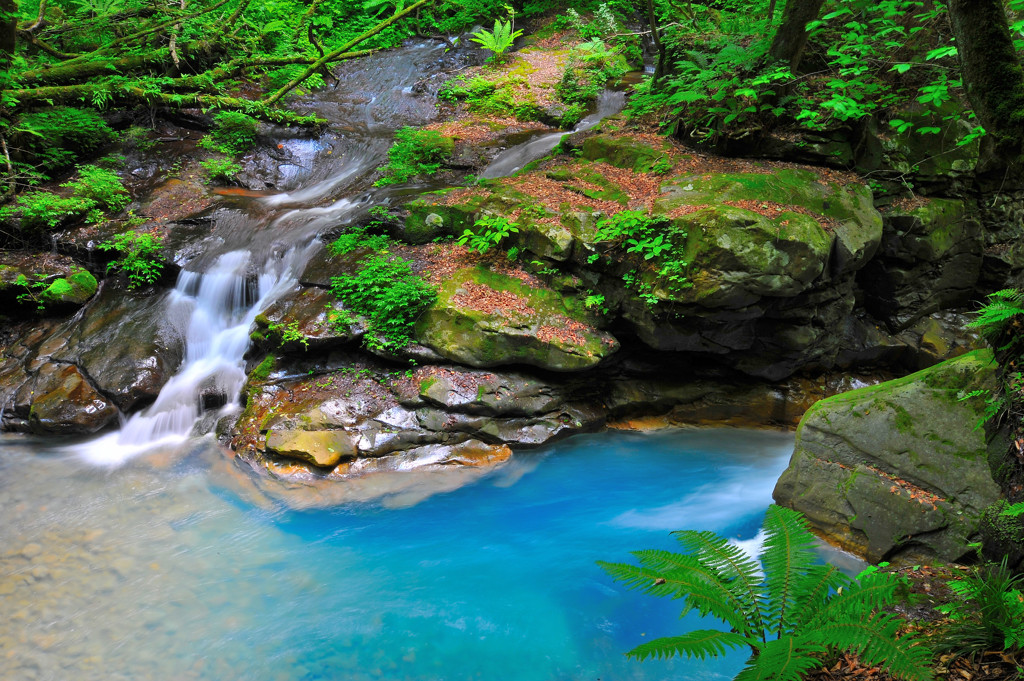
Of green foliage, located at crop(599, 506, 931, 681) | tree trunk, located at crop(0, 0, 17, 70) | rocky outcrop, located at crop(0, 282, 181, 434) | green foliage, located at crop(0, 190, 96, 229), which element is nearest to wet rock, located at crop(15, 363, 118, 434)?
rocky outcrop, located at crop(0, 282, 181, 434)

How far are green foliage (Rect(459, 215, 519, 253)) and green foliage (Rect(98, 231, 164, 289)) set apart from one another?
15.0 ft

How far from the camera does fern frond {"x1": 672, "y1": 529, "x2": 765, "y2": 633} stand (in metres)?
2.90

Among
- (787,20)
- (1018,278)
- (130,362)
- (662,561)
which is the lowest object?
(662,561)

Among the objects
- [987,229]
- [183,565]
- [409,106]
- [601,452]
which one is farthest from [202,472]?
[987,229]

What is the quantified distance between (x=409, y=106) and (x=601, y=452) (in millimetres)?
9821

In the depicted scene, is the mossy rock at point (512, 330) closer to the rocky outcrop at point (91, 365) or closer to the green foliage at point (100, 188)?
the rocky outcrop at point (91, 365)

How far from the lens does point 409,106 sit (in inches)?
500

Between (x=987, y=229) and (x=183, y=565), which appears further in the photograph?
(x=987, y=229)

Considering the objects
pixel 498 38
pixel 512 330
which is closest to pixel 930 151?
pixel 512 330

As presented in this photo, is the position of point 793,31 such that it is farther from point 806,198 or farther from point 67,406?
point 67,406

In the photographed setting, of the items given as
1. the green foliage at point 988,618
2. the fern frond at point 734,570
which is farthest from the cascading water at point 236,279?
the green foliage at point 988,618

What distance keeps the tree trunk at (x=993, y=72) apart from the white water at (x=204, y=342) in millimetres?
7420

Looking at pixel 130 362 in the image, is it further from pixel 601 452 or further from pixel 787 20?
pixel 787 20

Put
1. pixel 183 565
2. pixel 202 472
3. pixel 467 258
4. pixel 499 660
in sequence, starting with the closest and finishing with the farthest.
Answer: pixel 499 660
pixel 183 565
pixel 202 472
pixel 467 258
